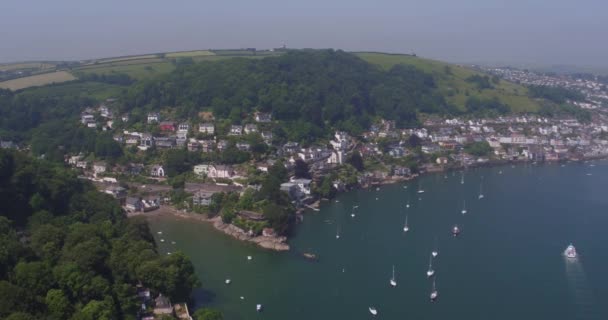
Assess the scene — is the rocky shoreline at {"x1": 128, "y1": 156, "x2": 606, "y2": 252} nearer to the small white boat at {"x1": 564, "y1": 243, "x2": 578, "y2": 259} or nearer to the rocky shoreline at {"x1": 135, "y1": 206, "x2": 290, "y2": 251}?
the rocky shoreline at {"x1": 135, "y1": 206, "x2": 290, "y2": 251}

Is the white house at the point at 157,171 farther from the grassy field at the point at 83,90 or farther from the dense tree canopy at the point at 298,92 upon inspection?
the grassy field at the point at 83,90

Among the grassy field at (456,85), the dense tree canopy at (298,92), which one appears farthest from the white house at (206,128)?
the grassy field at (456,85)

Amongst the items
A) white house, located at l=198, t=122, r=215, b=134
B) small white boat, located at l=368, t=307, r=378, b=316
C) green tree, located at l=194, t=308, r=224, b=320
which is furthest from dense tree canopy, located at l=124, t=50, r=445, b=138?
green tree, located at l=194, t=308, r=224, b=320

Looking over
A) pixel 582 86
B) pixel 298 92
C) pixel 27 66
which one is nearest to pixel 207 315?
pixel 298 92

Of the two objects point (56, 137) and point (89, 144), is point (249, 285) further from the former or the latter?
point (56, 137)

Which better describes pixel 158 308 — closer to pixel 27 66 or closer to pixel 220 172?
pixel 220 172
